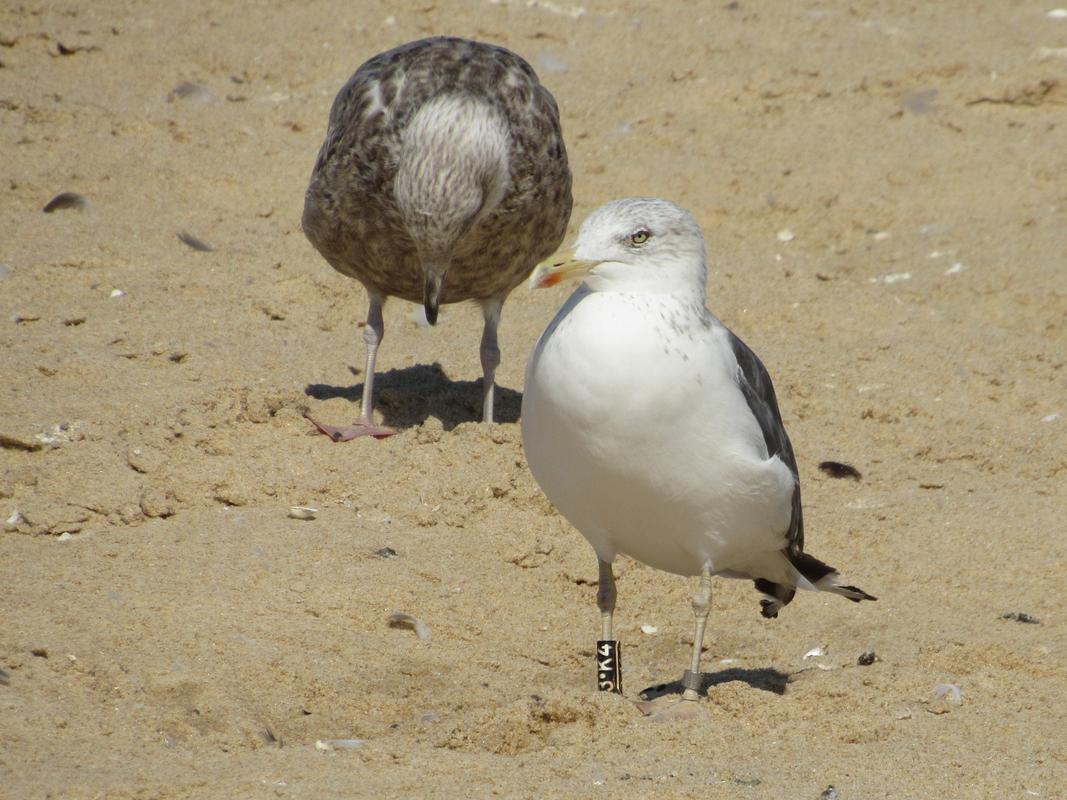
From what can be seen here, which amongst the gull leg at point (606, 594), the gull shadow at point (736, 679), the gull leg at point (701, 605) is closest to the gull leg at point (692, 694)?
the gull leg at point (701, 605)

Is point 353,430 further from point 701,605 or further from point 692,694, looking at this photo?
point 692,694

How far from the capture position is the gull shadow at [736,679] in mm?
4844

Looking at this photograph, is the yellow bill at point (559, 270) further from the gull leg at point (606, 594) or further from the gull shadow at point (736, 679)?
the gull shadow at point (736, 679)

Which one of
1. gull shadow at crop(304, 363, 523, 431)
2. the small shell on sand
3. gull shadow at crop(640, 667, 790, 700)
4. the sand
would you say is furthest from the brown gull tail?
gull shadow at crop(640, 667, 790, 700)

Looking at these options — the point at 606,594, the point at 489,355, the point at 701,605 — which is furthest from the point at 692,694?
the point at 489,355

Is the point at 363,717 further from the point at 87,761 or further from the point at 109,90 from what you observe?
the point at 109,90

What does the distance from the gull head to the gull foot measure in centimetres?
227

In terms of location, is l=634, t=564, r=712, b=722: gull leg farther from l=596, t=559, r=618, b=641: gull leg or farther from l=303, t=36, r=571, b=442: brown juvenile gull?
l=303, t=36, r=571, b=442: brown juvenile gull

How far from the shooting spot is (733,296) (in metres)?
8.30

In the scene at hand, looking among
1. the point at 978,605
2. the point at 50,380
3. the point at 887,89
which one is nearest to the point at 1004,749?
the point at 978,605

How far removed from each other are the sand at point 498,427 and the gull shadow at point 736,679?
5 centimetres

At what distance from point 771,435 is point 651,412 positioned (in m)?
0.68

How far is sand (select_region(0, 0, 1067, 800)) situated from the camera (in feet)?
14.1

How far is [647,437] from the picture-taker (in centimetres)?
425
